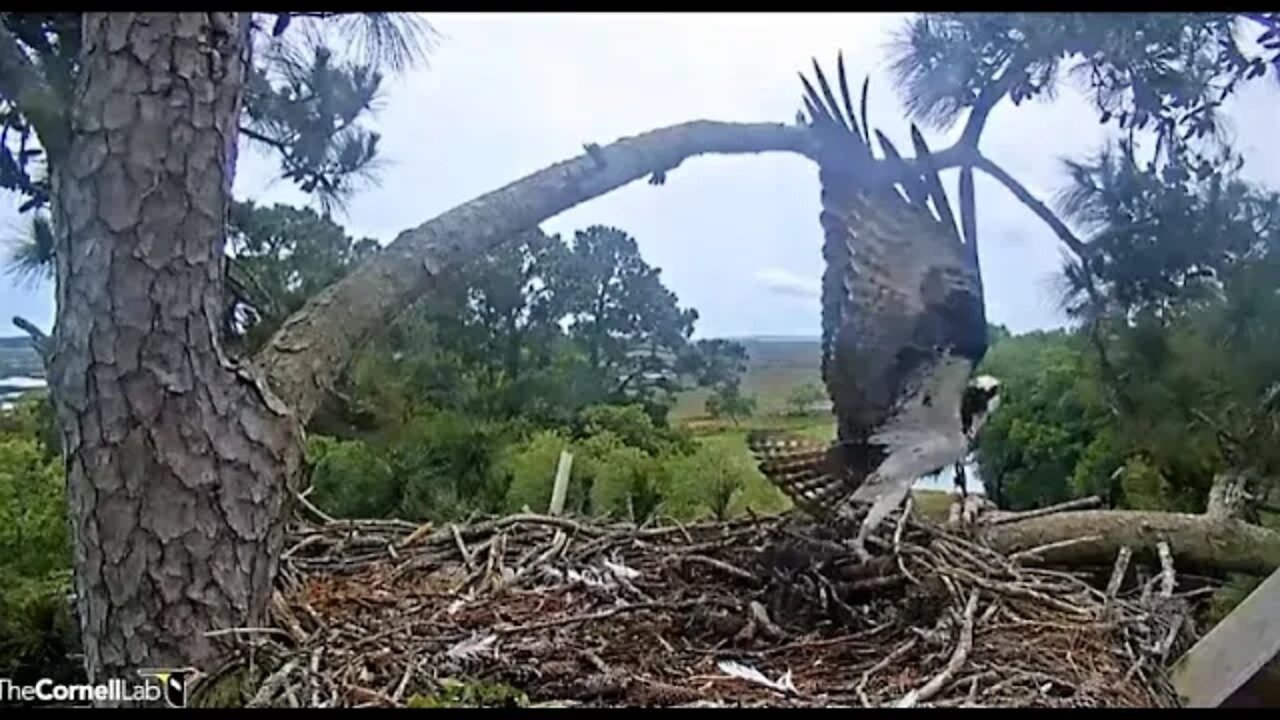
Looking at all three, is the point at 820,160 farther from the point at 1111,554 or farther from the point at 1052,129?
the point at 1111,554

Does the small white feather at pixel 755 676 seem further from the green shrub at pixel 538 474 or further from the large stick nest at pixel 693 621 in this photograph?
the green shrub at pixel 538 474

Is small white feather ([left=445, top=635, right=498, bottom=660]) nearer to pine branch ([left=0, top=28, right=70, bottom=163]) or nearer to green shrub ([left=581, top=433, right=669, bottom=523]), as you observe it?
green shrub ([left=581, top=433, right=669, bottom=523])

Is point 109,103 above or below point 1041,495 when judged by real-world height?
above

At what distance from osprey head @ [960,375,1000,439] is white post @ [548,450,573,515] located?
1.42 ft

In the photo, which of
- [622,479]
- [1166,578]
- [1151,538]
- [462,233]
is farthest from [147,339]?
[1151,538]

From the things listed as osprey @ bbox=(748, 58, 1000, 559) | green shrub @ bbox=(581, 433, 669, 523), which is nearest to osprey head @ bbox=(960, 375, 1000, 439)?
osprey @ bbox=(748, 58, 1000, 559)

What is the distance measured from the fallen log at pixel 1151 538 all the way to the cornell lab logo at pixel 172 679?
2.93ft

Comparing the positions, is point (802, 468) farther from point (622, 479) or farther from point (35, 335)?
point (35, 335)

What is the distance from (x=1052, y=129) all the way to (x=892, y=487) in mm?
376

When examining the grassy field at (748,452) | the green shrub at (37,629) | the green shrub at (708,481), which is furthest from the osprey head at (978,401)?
the green shrub at (37,629)

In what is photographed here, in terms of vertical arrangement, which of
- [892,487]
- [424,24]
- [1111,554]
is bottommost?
[1111,554]

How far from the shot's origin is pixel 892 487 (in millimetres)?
1033

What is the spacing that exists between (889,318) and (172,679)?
660 millimetres
